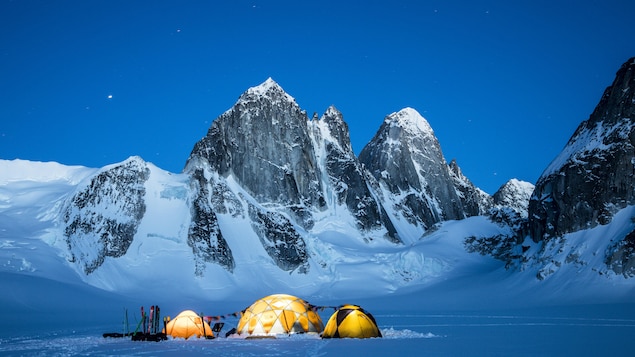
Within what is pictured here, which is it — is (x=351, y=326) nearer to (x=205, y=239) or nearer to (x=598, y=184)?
(x=598, y=184)

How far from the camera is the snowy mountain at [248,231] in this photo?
10038 cm

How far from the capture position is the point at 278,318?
32656mm

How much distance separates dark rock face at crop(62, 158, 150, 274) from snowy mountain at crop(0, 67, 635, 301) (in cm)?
23

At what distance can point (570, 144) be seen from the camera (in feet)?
373

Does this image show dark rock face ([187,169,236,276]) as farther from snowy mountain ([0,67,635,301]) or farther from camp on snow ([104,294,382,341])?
camp on snow ([104,294,382,341])

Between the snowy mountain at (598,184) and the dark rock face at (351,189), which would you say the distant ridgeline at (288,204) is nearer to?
the snowy mountain at (598,184)

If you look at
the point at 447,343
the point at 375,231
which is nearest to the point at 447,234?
the point at 375,231

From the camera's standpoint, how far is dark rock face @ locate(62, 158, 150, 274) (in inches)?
4101

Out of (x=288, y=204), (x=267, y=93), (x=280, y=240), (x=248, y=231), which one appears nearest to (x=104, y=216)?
(x=248, y=231)

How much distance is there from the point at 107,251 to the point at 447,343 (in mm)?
92761

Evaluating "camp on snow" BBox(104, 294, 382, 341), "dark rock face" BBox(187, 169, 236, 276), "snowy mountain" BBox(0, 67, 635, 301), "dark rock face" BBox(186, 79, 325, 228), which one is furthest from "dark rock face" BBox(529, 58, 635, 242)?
"camp on snow" BBox(104, 294, 382, 341)

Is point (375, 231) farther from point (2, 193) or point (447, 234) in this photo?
point (2, 193)

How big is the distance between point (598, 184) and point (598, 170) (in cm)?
249

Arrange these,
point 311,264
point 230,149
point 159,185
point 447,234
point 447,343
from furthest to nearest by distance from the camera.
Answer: point 230,149, point 447,234, point 311,264, point 159,185, point 447,343
